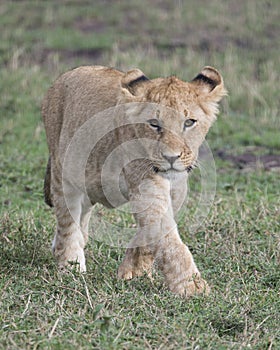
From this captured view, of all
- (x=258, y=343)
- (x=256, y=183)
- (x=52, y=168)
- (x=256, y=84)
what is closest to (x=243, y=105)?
(x=256, y=84)

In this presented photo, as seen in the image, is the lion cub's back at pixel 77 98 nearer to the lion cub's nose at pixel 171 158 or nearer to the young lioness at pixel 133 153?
the young lioness at pixel 133 153

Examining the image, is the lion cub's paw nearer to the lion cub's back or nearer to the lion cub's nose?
the lion cub's nose

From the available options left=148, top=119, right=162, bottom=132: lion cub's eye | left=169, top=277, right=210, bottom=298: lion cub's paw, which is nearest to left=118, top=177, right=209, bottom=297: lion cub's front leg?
left=169, top=277, right=210, bottom=298: lion cub's paw

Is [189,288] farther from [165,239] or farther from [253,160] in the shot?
[253,160]

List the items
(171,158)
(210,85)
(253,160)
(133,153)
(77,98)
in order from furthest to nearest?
(253,160) → (77,98) → (210,85) → (133,153) → (171,158)

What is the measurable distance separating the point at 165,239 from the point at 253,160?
421 cm

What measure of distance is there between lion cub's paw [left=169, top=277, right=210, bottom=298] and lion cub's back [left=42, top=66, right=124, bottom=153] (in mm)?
1143

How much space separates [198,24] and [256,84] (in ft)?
10.6

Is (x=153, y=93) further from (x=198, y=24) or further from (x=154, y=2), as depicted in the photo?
(x=154, y=2)

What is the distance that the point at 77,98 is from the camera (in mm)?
5250

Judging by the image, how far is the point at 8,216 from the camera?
5578 millimetres

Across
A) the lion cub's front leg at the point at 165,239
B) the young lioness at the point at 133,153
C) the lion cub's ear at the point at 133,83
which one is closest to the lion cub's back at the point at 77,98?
the young lioness at the point at 133,153

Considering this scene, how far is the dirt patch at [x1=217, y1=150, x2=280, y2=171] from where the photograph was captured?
8109 millimetres

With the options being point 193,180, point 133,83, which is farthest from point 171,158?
point 193,180
